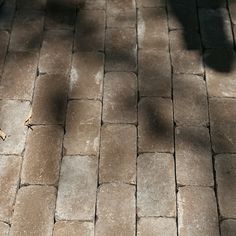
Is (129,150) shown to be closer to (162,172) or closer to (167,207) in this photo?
(162,172)

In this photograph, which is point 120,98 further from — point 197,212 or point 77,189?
point 197,212

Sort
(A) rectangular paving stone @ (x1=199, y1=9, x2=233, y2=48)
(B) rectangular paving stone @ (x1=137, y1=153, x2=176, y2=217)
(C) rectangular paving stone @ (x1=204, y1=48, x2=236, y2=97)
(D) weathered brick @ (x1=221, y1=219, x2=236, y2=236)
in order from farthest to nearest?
(A) rectangular paving stone @ (x1=199, y1=9, x2=233, y2=48)
(C) rectangular paving stone @ (x1=204, y1=48, x2=236, y2=97)
(B) rectangular paving stone @ (x1=137, y1=153, x2=176, y2=217)
(D) weathered brick @ (x1=221, y1=219, x2=236, y2=236)

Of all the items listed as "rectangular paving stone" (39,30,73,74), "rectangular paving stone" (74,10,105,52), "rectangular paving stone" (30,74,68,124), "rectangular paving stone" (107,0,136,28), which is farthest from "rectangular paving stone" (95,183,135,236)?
"rectangular paving stone" (107,0,136,28)

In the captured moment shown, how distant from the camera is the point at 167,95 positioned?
371cm

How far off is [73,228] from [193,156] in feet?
3.36

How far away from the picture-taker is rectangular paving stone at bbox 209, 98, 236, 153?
11.2 feet

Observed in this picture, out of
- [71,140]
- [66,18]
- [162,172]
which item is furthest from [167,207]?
[66,18]

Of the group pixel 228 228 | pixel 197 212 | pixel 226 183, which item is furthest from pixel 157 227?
pixel 226 183

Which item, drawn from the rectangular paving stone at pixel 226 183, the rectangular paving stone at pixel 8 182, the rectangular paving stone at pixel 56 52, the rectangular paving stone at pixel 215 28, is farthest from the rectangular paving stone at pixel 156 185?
the rectangular paving stone at pixel 215 28

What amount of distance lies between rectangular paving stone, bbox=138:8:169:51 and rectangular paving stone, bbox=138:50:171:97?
9cm

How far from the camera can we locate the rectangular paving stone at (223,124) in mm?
3420

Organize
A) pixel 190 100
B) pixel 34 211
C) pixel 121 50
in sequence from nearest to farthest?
pixel 34 211
pixel 190 100
pixel 121 50

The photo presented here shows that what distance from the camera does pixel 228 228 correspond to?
10.0 feet

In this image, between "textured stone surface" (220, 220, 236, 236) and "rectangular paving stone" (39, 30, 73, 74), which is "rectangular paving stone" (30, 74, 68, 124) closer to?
"rectangular paving stone" (39, 30, 73, 74)
